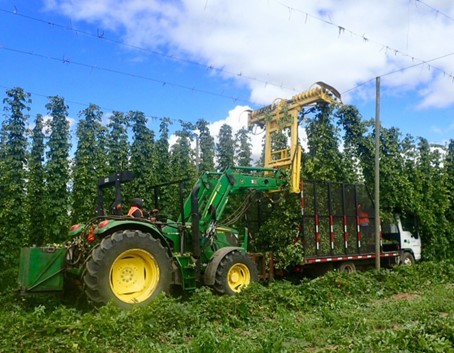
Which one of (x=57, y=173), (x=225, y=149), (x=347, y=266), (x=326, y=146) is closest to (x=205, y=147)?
(x=225, y=149)

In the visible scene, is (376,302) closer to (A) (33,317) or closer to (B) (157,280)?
(B) (157,280)

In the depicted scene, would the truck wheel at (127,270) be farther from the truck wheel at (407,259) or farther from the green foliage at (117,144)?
the truck wheel at (407,259)

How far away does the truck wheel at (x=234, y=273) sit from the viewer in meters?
9.14

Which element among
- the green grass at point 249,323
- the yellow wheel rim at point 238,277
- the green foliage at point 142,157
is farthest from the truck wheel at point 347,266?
the green foliage at point 142,157

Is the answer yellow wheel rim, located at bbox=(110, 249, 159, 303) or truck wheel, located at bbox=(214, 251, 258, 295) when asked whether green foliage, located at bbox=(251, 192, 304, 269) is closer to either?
truck wheel, located at bbox=(214, 251, 258, 295)


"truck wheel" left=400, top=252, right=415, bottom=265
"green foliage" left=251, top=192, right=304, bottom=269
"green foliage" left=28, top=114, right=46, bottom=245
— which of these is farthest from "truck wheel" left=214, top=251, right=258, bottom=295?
"truck wheel" left=400, top=252, right=415, bottom=265

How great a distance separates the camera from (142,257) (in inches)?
321

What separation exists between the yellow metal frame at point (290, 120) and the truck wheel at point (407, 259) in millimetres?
5977

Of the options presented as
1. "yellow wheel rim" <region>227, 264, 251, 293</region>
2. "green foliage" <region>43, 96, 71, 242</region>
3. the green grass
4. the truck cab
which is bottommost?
the green grass

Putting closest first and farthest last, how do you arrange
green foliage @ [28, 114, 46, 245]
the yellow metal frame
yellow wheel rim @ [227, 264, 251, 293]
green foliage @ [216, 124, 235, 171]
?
yellow wheel rim @ [227, 264, 251, 293] < the yellow metal frame < green foliage @ [28, 114, 46, 245] < green foliage @ [216, 124, 235, 171]

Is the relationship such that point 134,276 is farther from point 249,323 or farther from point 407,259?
point 407,259

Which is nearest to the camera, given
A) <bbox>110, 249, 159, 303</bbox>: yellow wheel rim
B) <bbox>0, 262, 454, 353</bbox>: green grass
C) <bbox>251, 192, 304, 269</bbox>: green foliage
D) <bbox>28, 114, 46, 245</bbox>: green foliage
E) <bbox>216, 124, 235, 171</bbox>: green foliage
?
<bbox>0, 262, 454, 353</bbox>: green grass

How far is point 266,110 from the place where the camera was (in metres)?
13.1

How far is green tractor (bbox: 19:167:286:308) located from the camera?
298 inches
